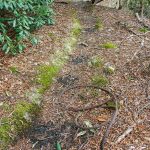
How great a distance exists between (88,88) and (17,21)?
73.4 inches

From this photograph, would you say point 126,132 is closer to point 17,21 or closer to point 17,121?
point 17,121

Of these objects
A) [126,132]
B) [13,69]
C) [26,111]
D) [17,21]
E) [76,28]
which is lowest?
[126,132]

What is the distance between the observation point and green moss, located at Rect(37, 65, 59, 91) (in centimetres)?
544

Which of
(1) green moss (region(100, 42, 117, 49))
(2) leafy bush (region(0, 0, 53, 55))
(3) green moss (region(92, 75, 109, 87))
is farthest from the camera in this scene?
(1) green moss (region(100, 42, 117, 49))

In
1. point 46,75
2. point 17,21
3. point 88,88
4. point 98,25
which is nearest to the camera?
point 88,88

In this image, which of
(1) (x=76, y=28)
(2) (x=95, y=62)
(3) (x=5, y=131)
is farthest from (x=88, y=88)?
(1) (x=76, y=28)

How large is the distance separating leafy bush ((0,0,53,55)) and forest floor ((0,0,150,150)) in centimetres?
24

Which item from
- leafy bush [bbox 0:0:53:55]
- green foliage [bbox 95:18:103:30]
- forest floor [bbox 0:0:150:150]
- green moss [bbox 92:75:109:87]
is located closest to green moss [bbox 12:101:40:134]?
forest floor [bbox 0:0:150:150]

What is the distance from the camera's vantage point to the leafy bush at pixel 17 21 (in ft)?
18.6

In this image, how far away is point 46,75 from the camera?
564 cm

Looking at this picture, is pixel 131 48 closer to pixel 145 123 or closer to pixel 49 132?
pixel 145 123

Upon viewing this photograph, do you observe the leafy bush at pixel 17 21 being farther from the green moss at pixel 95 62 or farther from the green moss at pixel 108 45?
the green moss at pixel 108 45

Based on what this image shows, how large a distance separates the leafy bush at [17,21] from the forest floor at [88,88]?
0.24 meters

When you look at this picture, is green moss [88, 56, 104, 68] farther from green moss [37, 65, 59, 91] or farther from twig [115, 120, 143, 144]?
twig [115, 120, 143, 144]
